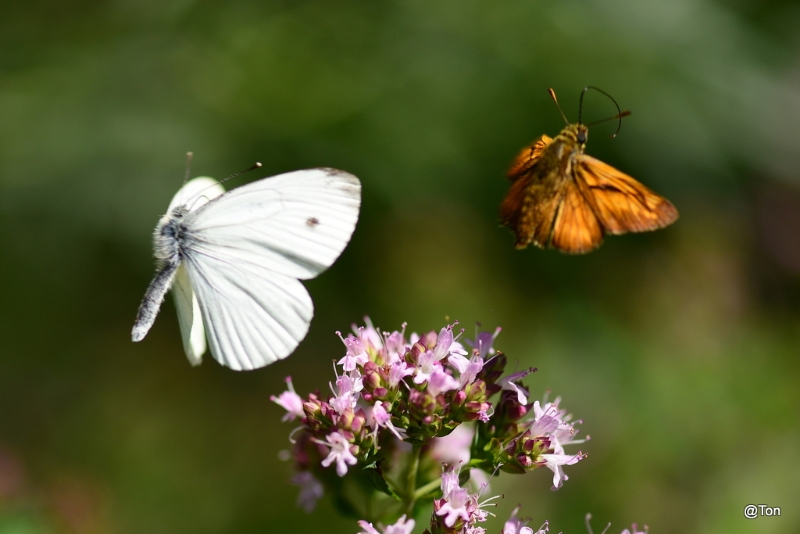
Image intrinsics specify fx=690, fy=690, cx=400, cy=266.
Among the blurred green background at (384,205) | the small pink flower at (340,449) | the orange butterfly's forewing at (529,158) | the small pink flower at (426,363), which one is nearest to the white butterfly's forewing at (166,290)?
the small pink flower at (340,449)

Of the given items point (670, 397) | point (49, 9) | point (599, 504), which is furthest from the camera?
point (49, 9)

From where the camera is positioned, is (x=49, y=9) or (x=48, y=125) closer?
(x=48, y=125)

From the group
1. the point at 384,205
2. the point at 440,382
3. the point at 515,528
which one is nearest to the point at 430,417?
the point at 440,382

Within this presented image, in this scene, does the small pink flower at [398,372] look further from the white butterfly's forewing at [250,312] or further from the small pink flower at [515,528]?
the small pink flower at [515,528]

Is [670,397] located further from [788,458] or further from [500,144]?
[500,144]

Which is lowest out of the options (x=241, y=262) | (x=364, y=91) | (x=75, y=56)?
(x=75, y=56)

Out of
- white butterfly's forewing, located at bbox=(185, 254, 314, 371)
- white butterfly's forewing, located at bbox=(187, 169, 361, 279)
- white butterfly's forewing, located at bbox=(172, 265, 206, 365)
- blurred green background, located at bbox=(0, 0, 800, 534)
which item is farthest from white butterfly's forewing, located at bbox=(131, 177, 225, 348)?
blurred green background, located at bbox=(0, 0, 800, 534)

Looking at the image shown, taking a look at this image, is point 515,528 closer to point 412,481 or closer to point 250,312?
point 412,481

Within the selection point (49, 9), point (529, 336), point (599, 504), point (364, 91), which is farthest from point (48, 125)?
point (599, 504)

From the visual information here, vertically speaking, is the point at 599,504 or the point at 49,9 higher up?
the point at 49,9
